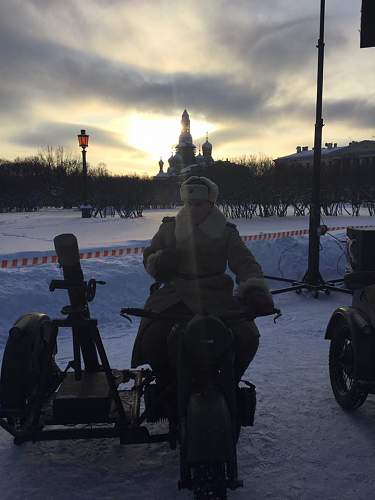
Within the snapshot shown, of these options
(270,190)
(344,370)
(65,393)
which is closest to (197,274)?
(65,393)

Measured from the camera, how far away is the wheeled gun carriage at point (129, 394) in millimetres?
2279

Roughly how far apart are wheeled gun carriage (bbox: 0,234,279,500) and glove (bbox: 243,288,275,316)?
0.28 feet

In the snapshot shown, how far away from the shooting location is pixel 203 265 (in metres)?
3.13

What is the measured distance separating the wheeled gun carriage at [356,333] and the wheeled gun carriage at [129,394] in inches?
44.2

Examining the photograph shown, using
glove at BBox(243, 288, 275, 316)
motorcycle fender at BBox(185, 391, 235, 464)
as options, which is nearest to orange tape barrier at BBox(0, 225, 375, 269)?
glove at BBox(243, 288, 275, 316)

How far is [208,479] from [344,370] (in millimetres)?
2148

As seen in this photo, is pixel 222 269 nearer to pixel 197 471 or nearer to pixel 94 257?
pixel 197 471

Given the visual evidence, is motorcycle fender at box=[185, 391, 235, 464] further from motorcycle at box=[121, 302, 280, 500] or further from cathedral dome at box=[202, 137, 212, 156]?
cathedral dome at box=[202, 137, 212, 156]

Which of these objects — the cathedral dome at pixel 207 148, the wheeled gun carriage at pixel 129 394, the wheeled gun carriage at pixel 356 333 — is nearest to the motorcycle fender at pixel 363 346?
the wheeled gun carriage at pixel 356 333

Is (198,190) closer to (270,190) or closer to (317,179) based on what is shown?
(317,179)

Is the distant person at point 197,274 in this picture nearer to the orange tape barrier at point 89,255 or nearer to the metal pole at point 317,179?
the orange tape barrier at point 89,255

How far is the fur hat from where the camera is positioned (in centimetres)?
319

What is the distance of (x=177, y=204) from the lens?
65.1 m

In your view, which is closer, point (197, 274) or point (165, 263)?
point (165, 263)
